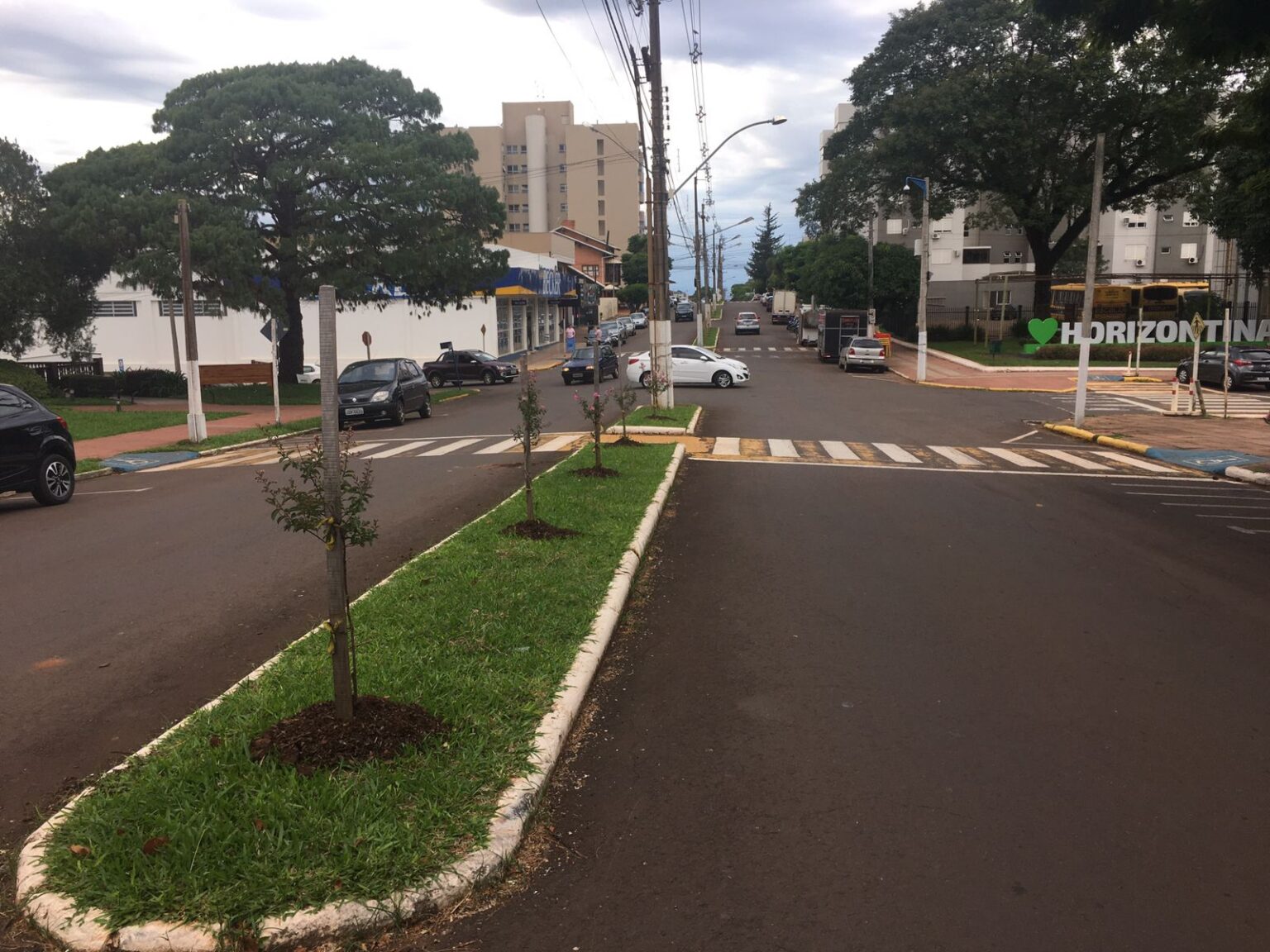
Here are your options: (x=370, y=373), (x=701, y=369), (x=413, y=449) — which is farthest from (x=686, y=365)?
(x=413, y=449)

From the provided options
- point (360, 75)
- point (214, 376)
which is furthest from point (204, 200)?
point (214, 376)

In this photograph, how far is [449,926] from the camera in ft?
11.6

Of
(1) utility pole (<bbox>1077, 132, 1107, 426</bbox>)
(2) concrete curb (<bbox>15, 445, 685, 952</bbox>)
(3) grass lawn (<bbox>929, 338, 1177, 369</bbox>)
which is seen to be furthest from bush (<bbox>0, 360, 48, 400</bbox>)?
(3) grass lawn (<bbox>929, 338, 1177, 369</bbox>)

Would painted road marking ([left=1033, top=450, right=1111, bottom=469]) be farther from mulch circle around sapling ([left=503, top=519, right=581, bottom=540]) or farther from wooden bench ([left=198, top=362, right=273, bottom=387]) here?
wooden bench ([left=198, top=362, right=273, bottom=387])

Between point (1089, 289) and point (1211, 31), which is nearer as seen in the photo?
point (1211, 31)

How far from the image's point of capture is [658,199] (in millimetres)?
23359

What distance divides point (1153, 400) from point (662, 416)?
635 inches

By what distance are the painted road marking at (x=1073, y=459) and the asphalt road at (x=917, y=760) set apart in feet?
23.5

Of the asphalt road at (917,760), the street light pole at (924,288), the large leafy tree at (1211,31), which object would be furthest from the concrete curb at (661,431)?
the street light pole at (924,288)

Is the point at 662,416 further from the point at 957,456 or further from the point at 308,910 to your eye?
the point at 308,910

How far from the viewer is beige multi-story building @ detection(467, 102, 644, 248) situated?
11406cm

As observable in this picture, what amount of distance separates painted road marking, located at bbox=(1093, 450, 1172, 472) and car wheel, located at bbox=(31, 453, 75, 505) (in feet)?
53.5

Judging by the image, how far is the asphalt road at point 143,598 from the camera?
5219 mm

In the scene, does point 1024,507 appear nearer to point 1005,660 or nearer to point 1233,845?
point 1005,660
